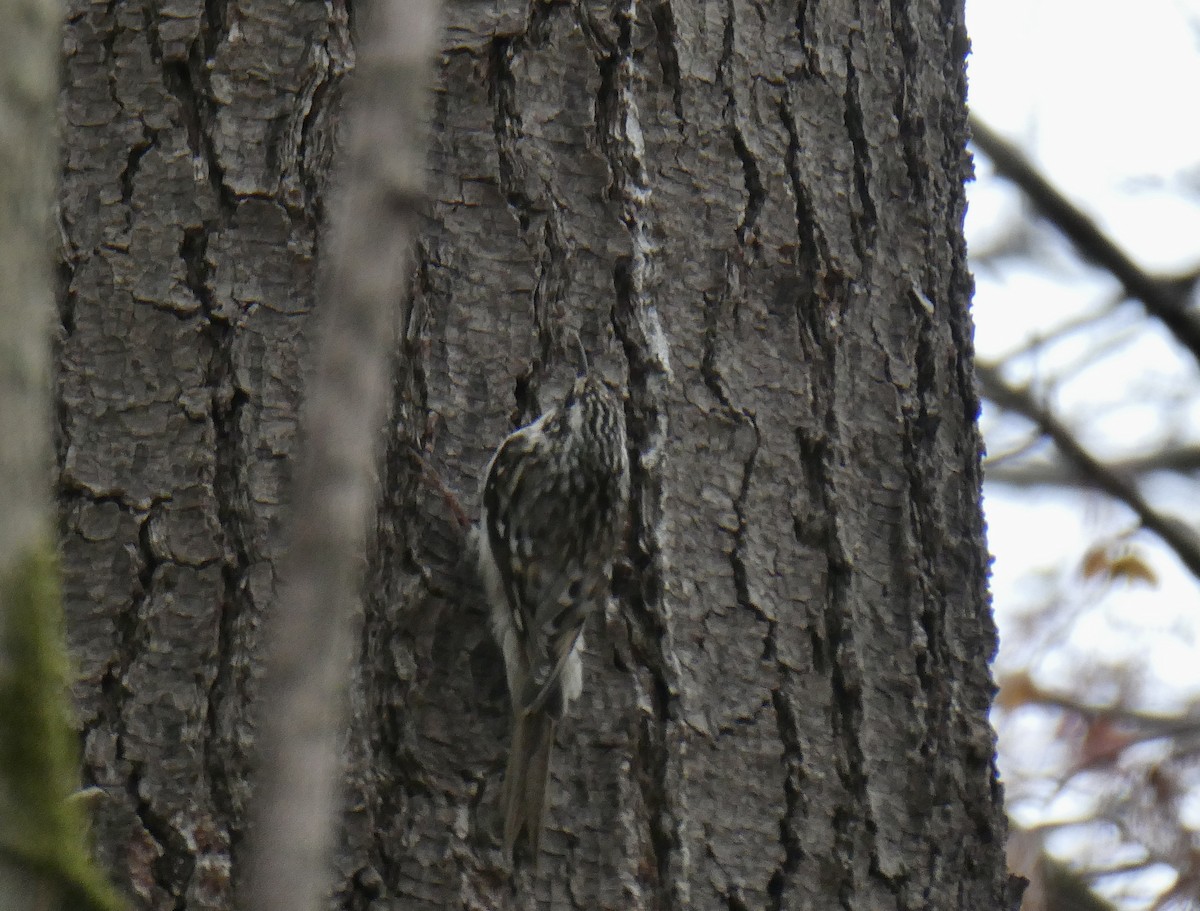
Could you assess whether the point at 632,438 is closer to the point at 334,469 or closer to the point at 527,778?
the point at 527,778

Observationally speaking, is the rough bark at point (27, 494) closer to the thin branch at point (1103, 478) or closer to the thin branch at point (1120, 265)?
the thin branch at point (1120, 265)

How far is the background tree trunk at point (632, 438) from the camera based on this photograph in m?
2.01

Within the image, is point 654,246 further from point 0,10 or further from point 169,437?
point 0,10

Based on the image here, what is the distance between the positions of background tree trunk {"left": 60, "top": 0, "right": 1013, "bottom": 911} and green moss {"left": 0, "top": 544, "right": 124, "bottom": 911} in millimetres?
791

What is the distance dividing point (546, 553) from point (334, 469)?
6.32ft

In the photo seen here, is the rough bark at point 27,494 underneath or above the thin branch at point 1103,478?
underneath

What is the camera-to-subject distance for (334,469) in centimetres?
75

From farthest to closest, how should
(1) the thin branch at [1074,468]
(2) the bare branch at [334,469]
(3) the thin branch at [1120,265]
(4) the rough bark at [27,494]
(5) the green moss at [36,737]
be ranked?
(1) the thin branch at [1074,468] → (3) the thin branch at [1120,265] → (5) the green moss at [36,737] → (4) the rough bark at [27,494] → (2) the bare branch at [334,469]

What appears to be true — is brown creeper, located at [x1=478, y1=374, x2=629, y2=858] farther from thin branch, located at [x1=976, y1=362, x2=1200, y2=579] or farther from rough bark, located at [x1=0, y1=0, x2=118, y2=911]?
thin branch, located at [x1=976, y1=362, x2=1200, y2=579]

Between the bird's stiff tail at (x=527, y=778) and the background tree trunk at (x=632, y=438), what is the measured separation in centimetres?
3

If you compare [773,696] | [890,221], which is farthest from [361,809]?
[890,221]

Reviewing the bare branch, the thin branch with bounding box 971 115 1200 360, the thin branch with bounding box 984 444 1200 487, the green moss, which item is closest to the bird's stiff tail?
the green moss

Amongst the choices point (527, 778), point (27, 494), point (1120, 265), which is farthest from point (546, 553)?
point (1120, 265)

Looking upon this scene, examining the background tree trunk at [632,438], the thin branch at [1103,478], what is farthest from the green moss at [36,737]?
the thin branch at [1103,478]
